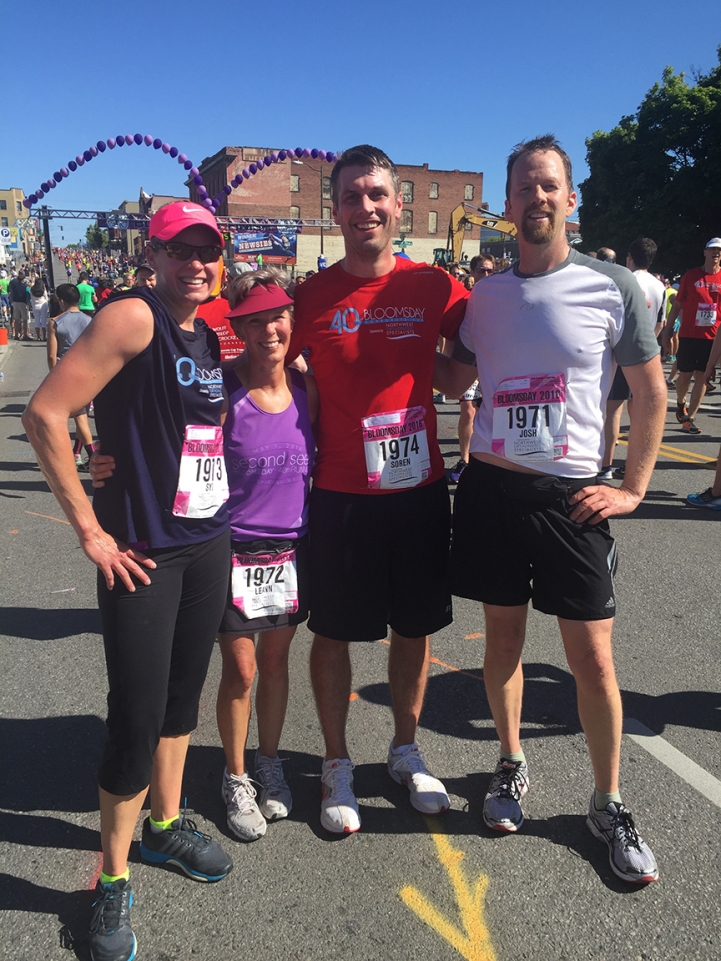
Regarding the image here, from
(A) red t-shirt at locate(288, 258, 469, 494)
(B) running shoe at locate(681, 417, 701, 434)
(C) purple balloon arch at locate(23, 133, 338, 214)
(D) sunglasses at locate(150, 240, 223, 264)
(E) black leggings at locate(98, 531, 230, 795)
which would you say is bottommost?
(B) running shoe at locate(681, 417, 701, 434)

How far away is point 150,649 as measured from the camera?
1.97 meters

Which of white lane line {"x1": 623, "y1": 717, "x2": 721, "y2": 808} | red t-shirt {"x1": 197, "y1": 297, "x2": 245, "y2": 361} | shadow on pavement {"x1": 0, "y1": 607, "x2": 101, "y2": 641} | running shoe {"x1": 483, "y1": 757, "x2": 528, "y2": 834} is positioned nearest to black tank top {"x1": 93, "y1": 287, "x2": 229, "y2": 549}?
running shoe {"x1": 483, "y1": 757, "x2": 528, "y2": 834}

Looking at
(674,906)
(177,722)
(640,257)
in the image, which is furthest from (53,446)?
(640,257)

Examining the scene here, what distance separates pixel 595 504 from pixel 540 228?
0.89m

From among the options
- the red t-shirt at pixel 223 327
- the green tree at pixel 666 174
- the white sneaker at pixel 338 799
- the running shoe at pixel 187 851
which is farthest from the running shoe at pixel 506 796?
the green tree at pixel 666 174

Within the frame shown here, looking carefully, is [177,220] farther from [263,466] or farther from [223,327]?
[223,327]

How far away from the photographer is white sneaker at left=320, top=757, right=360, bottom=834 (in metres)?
2.42

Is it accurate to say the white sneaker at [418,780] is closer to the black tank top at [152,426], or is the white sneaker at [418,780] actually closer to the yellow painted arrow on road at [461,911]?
the yellow painted arrow on road at [461,911]

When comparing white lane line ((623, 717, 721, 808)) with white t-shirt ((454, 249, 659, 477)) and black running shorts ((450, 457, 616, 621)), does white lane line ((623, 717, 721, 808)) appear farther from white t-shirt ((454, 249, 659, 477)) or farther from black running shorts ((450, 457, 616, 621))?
white t-shirt ((454, 249, 659, 477))

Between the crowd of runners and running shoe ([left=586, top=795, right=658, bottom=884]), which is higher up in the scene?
the crowd of runners

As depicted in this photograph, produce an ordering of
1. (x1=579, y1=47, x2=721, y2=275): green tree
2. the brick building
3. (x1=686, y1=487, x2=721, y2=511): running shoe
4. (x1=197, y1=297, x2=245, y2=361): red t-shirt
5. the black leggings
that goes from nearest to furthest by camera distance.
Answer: the black leggings, (x1=197, y1=297, x2=245, y2=361): red t-shirt, (x1=686, y1=487, x2=721, y2=511): running shoe, (x1=579, y1=47, x2=721, y2=275): green tree, the brick building

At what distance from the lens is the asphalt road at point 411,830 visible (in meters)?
2.01

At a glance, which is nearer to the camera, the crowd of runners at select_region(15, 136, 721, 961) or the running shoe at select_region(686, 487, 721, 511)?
the crowd of runners at select_region(15, 136, 721, 961)

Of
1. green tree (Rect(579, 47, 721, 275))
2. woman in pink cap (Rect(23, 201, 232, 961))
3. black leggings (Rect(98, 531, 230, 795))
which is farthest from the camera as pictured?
green tree (Rect(579, 47, 721, 275))
